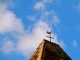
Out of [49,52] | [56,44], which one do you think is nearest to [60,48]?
[56,44]

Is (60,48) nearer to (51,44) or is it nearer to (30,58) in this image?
(51,44)

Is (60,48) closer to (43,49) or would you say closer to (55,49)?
(55,49)

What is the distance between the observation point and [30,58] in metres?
16.2

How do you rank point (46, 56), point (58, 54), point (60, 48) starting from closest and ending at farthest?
point (46, 56)
point (58, 54)
point (60, 48)

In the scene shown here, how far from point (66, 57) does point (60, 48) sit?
108 cm

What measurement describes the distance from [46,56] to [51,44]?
2.02 meters

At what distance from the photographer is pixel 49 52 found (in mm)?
15758

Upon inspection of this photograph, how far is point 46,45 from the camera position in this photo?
1658 cm

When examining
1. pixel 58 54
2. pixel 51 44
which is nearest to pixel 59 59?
pixel 58 54

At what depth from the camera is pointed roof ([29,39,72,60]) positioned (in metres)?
15.2

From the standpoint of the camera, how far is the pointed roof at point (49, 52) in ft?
49.8

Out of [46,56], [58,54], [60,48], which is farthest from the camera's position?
[60,48]

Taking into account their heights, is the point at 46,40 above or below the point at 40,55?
above

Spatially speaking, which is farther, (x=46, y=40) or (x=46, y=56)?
(x=46, y=40)
